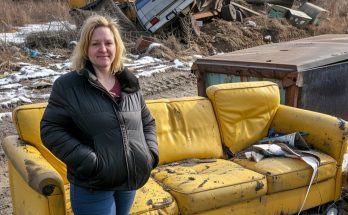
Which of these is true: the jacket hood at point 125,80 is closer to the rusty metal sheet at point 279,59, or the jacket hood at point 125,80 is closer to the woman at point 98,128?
the woman at point 98,128

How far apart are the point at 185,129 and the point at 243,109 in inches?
27.2

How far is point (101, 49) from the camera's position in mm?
2283

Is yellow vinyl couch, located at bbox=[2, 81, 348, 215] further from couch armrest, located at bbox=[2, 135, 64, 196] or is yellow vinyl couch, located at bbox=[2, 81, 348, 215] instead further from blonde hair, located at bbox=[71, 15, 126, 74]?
blonde hair, located at bbox=[71, 15, 126, 74]

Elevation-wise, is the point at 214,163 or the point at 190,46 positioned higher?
the point at 190,46

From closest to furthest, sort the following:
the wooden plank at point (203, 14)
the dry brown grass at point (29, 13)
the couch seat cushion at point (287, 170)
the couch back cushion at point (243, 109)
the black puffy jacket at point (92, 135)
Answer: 1. the black puffy jacket at point (92, 135)
2. the couch seat cushion at point (287, 170)
3. the couch back cushion at point (243, 109)
4. the wooden plank at point (203, 14)
5. the dry brown grass at point (29, 13)

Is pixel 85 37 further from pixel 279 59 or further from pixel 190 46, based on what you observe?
pixel 190 46

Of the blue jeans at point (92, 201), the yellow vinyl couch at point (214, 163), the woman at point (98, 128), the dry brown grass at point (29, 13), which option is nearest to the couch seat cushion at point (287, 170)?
the yellow vinyl couch at point (214, 163)

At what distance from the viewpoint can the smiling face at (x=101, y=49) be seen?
2.29m

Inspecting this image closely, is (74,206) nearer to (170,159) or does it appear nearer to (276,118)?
(170,159)

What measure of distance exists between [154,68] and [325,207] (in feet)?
18.5

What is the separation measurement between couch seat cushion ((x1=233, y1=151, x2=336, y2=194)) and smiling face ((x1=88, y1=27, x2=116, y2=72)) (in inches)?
71.2

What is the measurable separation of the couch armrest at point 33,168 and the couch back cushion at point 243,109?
1868mm

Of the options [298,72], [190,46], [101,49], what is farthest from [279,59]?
[190,46]

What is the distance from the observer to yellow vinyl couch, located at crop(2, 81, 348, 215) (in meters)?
2.92
